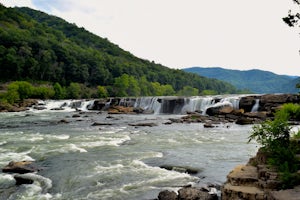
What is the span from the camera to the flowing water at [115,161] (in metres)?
12.3

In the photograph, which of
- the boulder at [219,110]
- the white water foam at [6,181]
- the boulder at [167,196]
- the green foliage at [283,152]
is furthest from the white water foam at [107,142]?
the boulder at [219,110]

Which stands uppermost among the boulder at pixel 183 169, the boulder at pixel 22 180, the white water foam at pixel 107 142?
the boulder at pixel 183 169

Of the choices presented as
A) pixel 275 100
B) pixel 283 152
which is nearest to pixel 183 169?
pixel 283 152

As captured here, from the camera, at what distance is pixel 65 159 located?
1764 centimetres

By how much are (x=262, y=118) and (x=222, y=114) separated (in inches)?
317

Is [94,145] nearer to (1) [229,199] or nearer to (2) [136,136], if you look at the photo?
(2) [136,136]

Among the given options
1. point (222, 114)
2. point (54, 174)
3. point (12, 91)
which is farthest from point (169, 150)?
point (12, 91)

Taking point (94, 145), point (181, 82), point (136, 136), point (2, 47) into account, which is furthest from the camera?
point (181, 82)

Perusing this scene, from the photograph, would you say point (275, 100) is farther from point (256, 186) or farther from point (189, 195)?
point (256, 186)

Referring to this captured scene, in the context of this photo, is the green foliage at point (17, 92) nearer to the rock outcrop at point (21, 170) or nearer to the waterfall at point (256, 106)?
the waterfall at point (256, 106)

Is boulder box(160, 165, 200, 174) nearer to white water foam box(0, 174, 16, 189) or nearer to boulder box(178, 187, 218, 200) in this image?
boulder box(178, 187, 218, 200)

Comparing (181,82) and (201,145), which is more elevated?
(181,82)

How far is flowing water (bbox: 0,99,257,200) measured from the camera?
40.3ft

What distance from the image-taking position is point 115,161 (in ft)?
55.7
